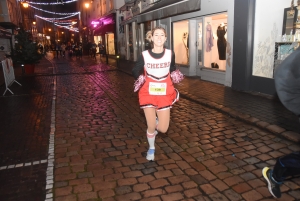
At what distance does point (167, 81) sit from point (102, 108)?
12.9 ft

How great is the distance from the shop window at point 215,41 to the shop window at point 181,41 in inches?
62.3

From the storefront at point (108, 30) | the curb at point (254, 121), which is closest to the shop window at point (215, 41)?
the curb at point (254, 121)

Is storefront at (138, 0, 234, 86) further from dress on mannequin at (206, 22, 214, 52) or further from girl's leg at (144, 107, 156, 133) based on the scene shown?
girl's leg at (144, 107, 156, 133)

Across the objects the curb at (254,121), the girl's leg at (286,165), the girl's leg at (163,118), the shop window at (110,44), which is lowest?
the curb at (254,121)

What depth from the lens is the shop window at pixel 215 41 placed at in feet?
32.7

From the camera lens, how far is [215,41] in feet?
34.7

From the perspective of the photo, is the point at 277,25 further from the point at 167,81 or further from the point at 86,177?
the point at 86,177

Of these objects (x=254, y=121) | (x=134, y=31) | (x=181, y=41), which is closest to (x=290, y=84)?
(x=254, y=121)

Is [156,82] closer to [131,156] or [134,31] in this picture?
[131,156]

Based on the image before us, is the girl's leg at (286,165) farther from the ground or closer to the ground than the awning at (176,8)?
closer to the ground

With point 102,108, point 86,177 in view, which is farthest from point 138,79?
point 102,108

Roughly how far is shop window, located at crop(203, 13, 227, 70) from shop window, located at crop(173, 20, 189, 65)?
1582 millimetres

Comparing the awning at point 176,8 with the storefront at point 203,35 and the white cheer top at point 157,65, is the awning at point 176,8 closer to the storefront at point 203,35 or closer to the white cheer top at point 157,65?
the storefront at point 203,35

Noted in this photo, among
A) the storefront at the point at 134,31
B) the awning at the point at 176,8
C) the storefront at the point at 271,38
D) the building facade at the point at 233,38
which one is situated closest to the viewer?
the storefront at the point at 271,38
